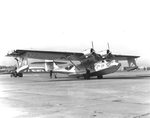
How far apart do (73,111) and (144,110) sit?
1.89 m

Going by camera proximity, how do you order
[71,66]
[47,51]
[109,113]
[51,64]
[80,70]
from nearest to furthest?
1. [109,113]
2. [47,51]
3. [80,70]
4. [71,66]
5. [51,64]

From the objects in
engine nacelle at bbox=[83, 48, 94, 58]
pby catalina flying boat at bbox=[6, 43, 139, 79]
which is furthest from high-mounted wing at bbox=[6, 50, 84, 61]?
engine nacelle at bbox=[83, 48, 94, 58]

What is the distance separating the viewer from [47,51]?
22.2 metres

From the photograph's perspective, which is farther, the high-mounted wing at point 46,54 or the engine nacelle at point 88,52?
the engine nacelle at point 88,52

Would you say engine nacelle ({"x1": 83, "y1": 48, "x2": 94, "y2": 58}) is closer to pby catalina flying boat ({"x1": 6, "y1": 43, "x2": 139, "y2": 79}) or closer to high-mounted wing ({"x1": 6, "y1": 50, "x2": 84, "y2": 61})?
pby catalina flying boat ({"x1": 6, "y1": 43, "x2": 139, "y2": 79})

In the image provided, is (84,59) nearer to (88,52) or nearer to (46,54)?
(88,52)

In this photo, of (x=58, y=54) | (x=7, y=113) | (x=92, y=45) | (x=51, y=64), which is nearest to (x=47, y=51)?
(x=58, y=54)

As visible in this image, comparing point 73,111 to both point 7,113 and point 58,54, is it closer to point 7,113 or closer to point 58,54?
point 7,113

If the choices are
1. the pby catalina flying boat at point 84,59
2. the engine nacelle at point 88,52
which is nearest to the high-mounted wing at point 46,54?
the pby catalina flying boat at point 84,59

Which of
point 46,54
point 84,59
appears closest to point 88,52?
point 84,59

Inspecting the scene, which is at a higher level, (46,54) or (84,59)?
(46,54)

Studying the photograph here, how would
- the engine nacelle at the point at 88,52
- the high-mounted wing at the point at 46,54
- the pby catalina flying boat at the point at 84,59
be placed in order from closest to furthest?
1. the high-mounted wing at the point at 46,54
2. the pby catalina flying boat at the point at 84,59
3. the engine nacelle at the point at 88,52

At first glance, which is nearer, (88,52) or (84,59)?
(88,52)

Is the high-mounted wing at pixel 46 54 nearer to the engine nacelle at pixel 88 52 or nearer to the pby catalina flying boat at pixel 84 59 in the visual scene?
the pby catalina flying boat at pixel 84 59
